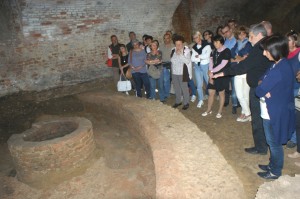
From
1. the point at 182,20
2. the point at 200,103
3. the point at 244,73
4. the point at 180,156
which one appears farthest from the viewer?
the point at 182,20

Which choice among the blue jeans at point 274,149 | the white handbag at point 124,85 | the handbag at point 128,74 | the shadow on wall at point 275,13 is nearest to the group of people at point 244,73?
the blue jeans at point 274,149

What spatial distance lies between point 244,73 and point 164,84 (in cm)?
329

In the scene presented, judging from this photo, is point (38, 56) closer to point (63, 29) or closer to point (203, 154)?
point (63, 29)

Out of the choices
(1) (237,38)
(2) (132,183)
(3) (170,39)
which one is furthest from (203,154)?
(3) (170,39)

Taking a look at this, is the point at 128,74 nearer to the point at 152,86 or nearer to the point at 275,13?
the point at 152,86

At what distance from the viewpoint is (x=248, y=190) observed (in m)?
3.35

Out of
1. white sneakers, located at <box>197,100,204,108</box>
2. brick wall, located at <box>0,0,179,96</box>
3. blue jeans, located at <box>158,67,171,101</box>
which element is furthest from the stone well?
brick wall, located at <box>0,0,179,96</box>

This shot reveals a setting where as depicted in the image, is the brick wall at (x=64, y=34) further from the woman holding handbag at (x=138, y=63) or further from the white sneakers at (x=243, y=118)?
the white sneakers at (x=243, y=118)

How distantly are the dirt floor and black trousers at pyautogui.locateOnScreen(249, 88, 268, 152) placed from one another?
0.17m

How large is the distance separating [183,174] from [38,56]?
647 centimetres

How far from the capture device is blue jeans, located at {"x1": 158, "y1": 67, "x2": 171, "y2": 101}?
6.75 m

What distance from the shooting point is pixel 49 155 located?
188 inches

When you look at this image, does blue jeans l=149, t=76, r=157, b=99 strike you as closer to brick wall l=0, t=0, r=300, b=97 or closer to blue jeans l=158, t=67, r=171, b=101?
blue jeans l=158, t=67, r=171, b=101

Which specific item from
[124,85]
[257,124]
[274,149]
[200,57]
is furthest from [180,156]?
[124,85]
